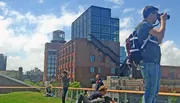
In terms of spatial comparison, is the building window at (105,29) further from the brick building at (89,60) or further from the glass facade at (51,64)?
the glass facade at (51,64)

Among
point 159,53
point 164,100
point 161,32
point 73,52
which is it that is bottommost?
point 164,100

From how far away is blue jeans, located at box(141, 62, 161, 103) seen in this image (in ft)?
10.6

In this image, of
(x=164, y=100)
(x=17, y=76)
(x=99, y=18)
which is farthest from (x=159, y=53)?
(x=99, y=18)

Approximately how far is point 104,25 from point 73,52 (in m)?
31.0

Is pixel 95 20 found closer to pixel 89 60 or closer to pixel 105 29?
pixel 105 29

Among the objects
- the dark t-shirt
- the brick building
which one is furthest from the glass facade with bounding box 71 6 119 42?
the dark t-shirt

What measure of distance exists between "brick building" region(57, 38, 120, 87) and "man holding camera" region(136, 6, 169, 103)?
56960 mm

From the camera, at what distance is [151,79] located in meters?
3.21

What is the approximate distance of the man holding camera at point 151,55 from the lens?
3217mm

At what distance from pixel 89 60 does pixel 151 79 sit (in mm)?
59037

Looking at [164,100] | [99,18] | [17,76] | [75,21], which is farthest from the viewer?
[75,21]

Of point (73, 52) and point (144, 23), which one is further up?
point (73, 52)

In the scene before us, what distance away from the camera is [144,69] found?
130 inches

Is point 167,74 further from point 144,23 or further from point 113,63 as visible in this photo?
point 144,23
